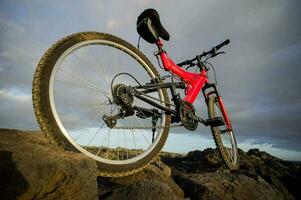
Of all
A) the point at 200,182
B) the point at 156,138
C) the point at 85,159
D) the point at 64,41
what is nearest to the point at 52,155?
the point at 85,159

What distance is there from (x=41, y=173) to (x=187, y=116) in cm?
318

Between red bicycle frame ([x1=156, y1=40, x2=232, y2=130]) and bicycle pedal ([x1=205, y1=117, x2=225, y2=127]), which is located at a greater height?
red bicycle frame ([x1=156, y1=40, x2=232, y2=130])

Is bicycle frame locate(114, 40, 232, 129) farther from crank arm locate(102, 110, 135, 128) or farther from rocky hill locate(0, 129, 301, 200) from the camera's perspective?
rocky hill locate(0, 129, 301, 200)

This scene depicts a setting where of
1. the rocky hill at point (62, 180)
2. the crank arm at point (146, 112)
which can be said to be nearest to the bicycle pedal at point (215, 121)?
the rocky hill at point (62, 180)

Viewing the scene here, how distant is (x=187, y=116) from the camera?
4.56 meters

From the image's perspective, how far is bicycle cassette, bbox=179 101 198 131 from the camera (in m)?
4.43

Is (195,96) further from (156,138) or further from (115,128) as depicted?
(115,128)

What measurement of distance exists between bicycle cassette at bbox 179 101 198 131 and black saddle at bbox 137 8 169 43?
143 centimetres

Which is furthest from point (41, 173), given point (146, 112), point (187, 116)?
point (187, 116)

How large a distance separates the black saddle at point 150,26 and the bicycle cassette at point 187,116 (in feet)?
4.70

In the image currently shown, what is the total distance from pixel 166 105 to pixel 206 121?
54.8 inches

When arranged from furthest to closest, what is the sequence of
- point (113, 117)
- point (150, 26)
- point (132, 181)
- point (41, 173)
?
point (150, 26)
point (132, 181)
point (113, 117)
point (41, 173)

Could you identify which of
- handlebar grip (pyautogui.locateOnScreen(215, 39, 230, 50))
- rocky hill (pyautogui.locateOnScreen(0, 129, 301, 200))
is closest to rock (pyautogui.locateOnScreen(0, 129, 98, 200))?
rocky hill (pyautogui.locateOnScreen(0, 129, 301, 200))

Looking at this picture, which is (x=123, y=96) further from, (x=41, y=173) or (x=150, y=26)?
(x=41, y=173)
